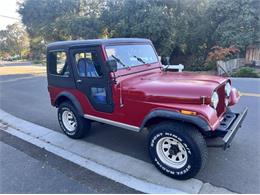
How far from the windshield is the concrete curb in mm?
1529

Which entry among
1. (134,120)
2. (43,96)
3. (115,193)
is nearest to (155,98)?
(134,120)

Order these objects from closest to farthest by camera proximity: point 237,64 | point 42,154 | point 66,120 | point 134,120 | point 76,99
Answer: point 134,120 → point 42,154 → point 76,99 → point 66,120 → point 237,64

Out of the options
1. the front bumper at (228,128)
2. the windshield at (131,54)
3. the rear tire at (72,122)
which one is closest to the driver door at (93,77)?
the windshield at (131,54)

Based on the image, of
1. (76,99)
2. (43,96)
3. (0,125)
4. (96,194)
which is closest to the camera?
(96,194)


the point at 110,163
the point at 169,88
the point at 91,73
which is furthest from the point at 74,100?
the point at 169,88

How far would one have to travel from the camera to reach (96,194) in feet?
10.00

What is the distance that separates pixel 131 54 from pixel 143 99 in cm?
112

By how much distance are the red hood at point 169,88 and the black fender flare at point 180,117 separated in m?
0.18

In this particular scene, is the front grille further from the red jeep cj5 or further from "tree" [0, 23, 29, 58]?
"tree" [0, 23, 29, 58]

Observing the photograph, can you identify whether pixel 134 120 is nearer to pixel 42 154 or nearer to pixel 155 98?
pixel 155 98

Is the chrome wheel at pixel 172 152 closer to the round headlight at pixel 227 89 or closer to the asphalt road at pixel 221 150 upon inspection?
the asphalt road at pixel 221 150

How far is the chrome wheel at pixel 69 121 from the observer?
485cm

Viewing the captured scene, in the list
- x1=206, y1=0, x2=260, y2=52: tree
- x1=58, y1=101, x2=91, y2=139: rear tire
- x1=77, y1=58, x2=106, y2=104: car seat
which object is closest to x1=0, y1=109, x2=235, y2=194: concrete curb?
x1=58, y1=101, x2=91, y2=139: rear tire

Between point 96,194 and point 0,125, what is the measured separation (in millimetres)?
3932
